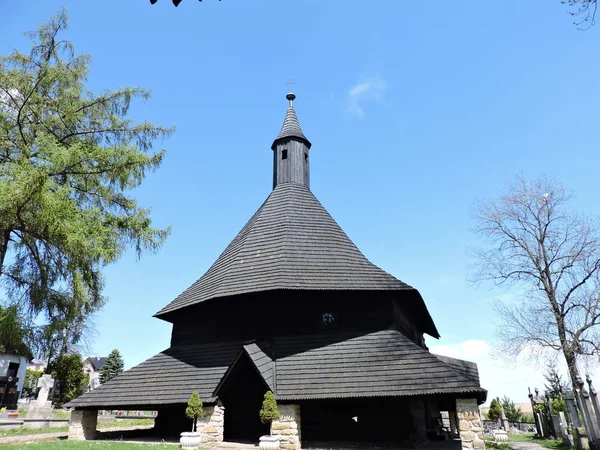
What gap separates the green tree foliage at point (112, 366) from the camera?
3894cm

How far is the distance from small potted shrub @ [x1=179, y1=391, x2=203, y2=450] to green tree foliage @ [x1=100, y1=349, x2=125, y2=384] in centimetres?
3348

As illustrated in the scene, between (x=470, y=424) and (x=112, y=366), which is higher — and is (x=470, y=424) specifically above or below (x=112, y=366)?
below

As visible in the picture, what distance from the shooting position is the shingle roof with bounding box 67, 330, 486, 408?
985cm

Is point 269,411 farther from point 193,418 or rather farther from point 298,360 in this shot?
point 193,418

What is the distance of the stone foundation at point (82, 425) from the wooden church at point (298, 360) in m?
0.03

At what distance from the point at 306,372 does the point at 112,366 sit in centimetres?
3618

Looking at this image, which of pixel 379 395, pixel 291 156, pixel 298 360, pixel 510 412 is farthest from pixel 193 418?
pixel 510 412

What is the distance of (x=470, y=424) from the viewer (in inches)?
363

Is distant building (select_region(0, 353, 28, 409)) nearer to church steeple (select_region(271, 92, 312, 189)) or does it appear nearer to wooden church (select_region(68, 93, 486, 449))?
wooden church (select_region(68, 93, 486, 449))

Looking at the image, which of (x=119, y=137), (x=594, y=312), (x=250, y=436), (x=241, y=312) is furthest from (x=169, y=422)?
(x=594, y=312)

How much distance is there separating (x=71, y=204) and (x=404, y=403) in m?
9.89

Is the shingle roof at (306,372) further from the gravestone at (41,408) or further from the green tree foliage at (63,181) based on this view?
the gravestone at (41,408)

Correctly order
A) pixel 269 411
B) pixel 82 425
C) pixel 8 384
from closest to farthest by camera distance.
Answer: pixel 269 411 → pixel 82 425 → pixel 8 384

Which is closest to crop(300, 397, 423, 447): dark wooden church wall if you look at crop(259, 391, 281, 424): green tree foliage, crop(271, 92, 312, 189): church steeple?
crop(259, 391, 281, 424): green tree foliage
